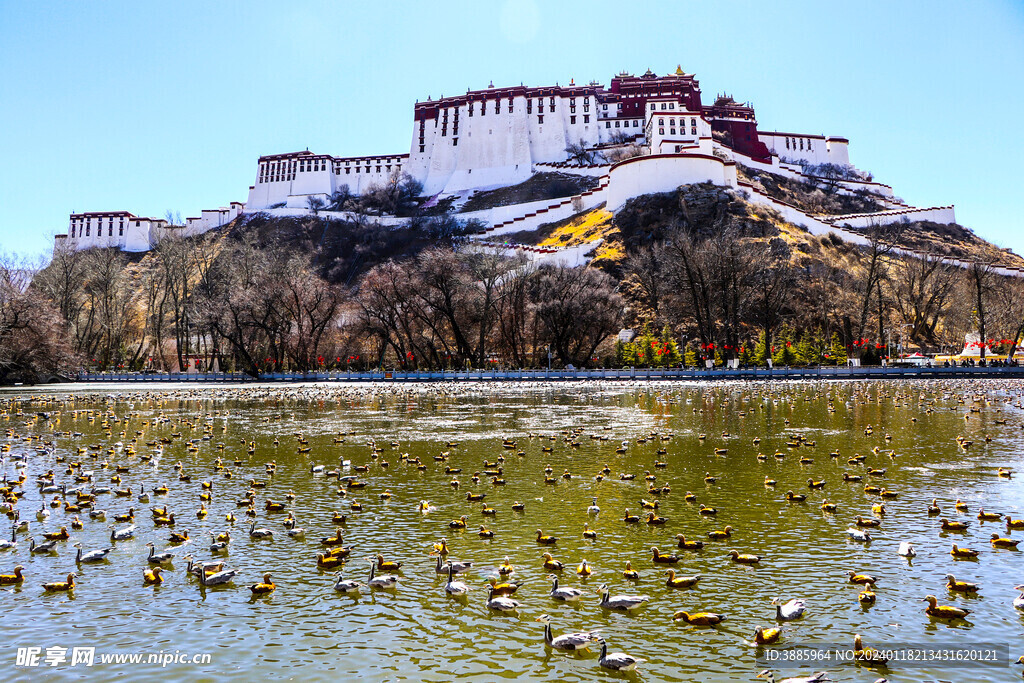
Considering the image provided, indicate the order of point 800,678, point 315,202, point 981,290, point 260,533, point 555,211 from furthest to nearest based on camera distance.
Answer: point 315,202 → point 555,211 → point 981,290 → point 260,533 → point 800,678

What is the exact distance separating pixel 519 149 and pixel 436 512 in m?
119

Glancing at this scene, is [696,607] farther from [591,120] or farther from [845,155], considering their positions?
[845,155]

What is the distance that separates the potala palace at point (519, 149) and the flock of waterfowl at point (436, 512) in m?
92.4

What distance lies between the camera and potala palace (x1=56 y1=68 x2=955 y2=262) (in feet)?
394

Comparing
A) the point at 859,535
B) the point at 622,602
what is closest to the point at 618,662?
the point at 622,602

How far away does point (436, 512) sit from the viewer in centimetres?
1295

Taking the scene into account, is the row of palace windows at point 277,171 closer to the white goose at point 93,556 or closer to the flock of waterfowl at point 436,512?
the flock of waterfowl at point 436,512

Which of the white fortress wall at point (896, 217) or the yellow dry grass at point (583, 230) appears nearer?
the yellow dry grass at point (583, 230)

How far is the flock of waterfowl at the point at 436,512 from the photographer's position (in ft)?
28.8

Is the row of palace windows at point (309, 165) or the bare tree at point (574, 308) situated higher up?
the row of palace windows at point (309, 165)

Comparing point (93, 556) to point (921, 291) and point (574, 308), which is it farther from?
point (921, 291)

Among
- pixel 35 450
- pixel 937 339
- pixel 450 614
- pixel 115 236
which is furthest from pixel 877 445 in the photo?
pixel 115 236

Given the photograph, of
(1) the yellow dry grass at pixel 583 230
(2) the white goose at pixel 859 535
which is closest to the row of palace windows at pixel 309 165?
(1) the yellow dry grass at pixel 583 230

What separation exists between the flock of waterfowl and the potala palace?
3638 inches
